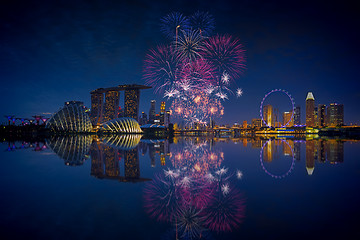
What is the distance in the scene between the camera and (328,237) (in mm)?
5109

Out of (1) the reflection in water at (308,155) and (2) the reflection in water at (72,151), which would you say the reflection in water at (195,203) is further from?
(2) the reflection in water at (72,151)

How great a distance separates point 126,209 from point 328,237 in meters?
5.50

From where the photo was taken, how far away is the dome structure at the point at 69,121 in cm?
8900

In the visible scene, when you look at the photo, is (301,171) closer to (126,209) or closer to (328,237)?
(328,237)

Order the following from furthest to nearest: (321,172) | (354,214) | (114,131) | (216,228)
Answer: (114,131), (321,172), (354,214), (216,228)

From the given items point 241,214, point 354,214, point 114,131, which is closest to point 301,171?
point 354,214

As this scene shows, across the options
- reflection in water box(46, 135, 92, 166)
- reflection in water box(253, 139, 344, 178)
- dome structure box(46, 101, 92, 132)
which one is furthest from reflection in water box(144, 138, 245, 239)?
dome structure box(46, 101, 92, 132)

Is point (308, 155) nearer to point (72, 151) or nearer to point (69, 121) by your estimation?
point (72, 151)

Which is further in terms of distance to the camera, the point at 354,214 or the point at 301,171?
the point at 301,171

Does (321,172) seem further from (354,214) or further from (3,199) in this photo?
(3,199)

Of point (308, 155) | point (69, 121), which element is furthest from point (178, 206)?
point (69, 121)

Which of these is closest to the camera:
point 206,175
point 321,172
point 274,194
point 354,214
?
point 354,214

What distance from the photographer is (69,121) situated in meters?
91.4

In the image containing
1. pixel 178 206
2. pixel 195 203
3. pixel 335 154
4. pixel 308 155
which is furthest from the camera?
pixel 335 154
